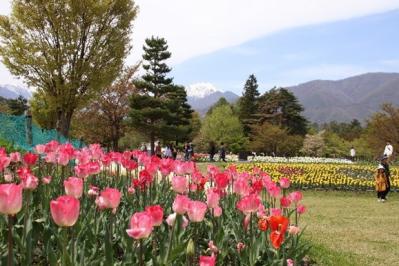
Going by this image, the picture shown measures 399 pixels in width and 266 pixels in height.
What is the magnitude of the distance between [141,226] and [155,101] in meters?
39.5

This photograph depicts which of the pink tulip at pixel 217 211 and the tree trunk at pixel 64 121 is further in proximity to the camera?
the tree trunk at pixel 64 121

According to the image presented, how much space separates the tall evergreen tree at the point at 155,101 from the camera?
40.8 m

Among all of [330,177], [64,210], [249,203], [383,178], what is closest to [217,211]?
[249,203]

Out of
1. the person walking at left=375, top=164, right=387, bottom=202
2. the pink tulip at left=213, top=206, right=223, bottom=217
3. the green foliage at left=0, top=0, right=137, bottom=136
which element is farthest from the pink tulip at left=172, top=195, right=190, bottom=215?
the green foliage at left=0, top=0, right=137, bottom=136

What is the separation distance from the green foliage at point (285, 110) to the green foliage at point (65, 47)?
49548mm

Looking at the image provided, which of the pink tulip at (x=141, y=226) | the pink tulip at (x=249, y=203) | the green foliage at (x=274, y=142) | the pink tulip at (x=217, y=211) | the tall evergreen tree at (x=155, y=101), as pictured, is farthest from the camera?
the green foliage at (x=274, y=142)

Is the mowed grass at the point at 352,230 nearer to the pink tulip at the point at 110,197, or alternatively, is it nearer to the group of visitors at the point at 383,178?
the group of visitors at the point at 383,178

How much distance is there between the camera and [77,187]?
2.85 meters

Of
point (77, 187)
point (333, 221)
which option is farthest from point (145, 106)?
point (77, 187)

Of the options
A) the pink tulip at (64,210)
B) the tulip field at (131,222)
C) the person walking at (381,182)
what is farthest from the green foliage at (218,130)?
the pink tulip at (64,210)

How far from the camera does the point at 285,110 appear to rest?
72875mm

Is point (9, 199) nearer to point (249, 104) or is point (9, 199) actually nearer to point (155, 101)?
point (155, 101)

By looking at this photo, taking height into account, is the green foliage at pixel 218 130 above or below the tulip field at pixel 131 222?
above

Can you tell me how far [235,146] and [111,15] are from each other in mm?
32039
